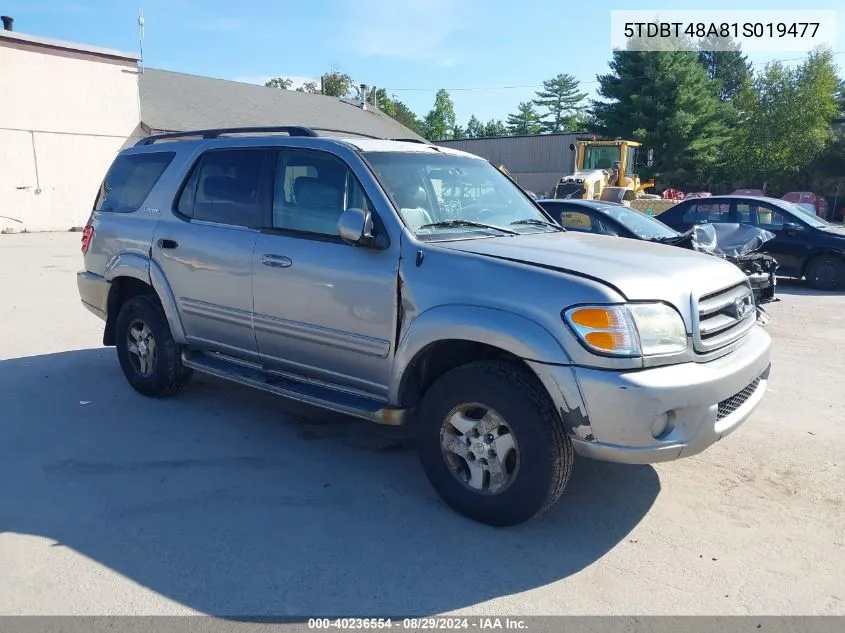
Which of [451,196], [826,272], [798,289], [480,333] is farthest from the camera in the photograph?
[798,289]

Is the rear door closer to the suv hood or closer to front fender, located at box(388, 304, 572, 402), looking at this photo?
front fender, located at box(388, 304, 572, 402)

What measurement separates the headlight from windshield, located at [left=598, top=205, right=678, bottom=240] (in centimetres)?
637

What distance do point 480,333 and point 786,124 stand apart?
45935mm

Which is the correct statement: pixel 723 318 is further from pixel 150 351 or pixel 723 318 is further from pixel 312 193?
pixel 150 351

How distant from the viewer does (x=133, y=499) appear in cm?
404

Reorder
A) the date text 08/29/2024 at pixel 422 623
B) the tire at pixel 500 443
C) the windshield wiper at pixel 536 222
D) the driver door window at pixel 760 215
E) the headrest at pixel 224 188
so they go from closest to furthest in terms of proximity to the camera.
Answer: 1. the date text 08/29/2024 at pixel 422 623
2. the tire at pixel 500 443
3. the windshield wiper at pixel 536 222
4. the headrest at pixel 224 188
5. the driver door window at pixel 760 215

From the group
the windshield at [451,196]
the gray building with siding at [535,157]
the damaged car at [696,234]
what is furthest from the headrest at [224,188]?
the gray building with siding at [535,157]

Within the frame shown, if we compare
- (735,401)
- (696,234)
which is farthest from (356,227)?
(696,234)

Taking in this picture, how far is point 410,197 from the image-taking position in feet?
14.3

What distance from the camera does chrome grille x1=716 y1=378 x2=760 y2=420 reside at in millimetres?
3590

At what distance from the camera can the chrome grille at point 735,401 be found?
3590mm

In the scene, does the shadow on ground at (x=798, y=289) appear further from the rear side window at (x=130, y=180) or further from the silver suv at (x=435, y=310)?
the rear side window at (x=130, y=180)

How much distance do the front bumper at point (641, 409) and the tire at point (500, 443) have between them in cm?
15

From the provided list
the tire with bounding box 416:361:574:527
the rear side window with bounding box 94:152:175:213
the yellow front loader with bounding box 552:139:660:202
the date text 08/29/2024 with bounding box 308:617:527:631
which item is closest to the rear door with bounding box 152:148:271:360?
the rear side window with bounding box 94:152:175:213
